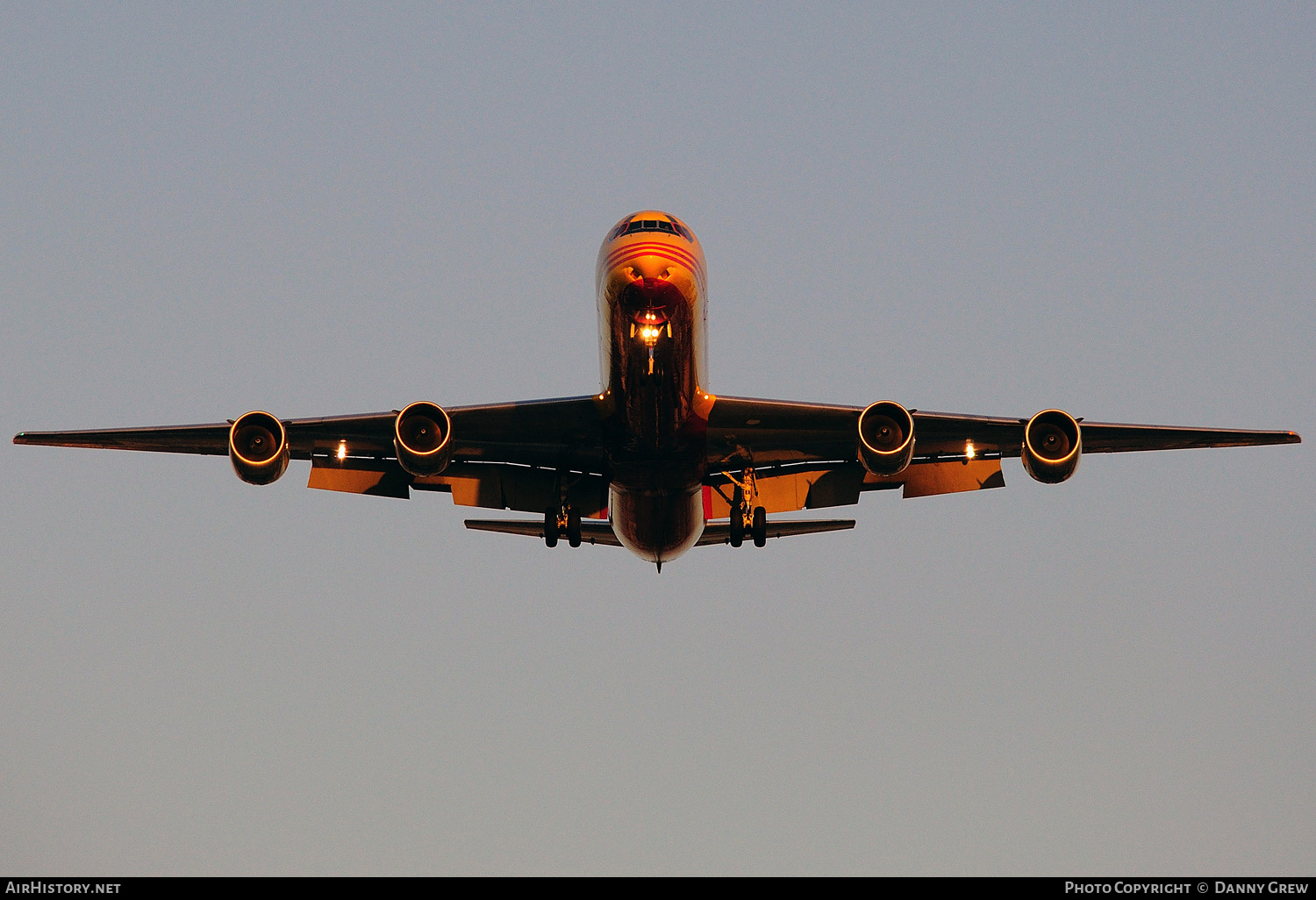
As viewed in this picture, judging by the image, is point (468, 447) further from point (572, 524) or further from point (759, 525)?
point (759, 525)

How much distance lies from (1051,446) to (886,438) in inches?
131

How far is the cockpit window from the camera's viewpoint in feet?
89.0

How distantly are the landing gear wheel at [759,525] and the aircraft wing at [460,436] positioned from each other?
3.90 meters

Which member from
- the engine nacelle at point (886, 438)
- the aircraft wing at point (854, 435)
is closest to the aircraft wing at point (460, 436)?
the aircraft wing at point (854, 435)

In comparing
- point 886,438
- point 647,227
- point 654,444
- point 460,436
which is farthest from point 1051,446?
point 460,436

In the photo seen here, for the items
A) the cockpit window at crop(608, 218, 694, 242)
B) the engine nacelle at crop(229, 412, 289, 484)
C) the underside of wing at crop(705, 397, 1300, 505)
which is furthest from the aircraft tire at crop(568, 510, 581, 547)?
the cockpit window at crop(608, 218, 694, 242)

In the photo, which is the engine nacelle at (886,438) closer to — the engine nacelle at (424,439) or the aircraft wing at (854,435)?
the aircraft wing at (854,435)

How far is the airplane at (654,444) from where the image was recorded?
27078 mm

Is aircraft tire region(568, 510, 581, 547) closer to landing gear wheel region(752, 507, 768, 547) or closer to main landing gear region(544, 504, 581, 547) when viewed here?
main landing gear region(544, 504, 581, 547)

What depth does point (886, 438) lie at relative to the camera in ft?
93.7

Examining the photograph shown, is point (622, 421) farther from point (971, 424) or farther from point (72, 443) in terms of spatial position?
point (72, 443)

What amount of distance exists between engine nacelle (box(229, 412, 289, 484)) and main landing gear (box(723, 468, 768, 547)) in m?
10.0
